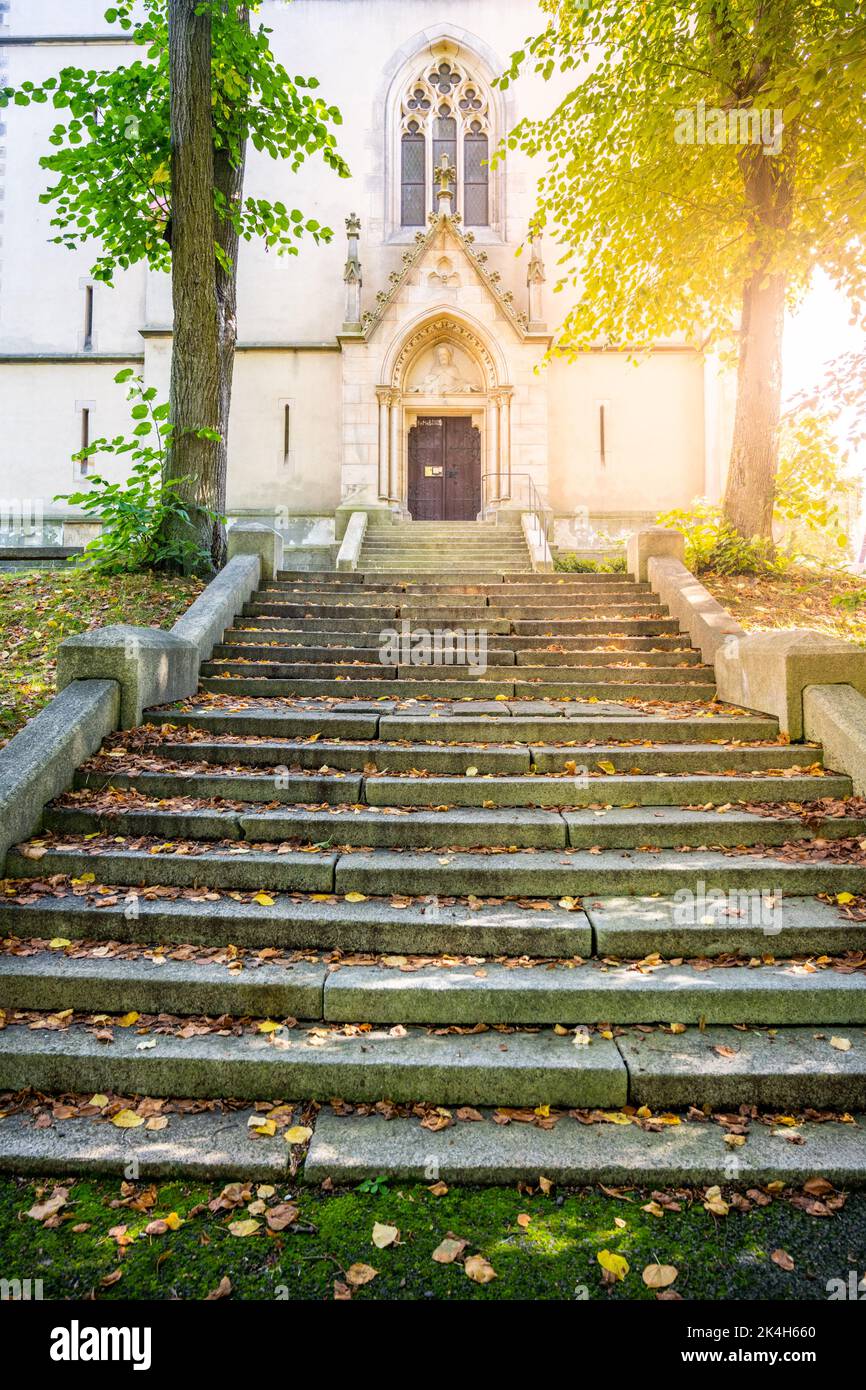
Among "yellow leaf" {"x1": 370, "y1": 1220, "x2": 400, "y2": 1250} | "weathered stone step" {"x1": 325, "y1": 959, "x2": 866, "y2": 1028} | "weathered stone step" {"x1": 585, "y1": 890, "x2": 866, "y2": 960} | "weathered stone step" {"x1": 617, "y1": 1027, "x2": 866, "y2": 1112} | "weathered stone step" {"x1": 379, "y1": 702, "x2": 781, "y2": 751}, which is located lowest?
"yellow leaf" {"x1": 370, "y1": 1220, "x2": 400, "y2": 1250}

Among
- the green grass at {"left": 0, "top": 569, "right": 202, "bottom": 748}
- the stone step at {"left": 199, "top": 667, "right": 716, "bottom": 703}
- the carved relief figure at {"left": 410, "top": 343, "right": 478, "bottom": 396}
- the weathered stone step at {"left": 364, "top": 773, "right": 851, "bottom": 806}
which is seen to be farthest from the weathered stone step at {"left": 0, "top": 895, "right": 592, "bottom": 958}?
the carved relief figure at {"left": 410, "top": 343, "right": 478, "bottom": 396}

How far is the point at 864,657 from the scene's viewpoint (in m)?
5.18

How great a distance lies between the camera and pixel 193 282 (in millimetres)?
8242

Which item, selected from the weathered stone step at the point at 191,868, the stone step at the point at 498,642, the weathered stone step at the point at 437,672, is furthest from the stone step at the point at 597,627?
the weathered stone step at the point at 191,868

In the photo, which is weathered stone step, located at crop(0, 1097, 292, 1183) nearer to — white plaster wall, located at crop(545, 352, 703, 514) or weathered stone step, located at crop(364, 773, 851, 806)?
weathered stone step, located at crop(364, 773, 851, 806)

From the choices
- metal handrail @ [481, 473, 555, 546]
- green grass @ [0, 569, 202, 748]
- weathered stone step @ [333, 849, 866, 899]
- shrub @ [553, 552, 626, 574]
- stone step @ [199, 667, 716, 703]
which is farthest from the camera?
metal handrail @ [481, 473, 555, 546]

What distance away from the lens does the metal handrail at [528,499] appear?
1500 centimetres

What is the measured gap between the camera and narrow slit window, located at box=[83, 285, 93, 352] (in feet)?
58.9

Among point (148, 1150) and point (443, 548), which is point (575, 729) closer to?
point (148, 1150)

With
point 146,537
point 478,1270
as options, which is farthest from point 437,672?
point 478,1270

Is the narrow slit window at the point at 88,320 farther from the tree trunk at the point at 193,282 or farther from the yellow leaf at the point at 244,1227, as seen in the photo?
the yellow leaf at the point at 244,1227

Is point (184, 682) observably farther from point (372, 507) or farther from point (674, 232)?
point (372, 507)

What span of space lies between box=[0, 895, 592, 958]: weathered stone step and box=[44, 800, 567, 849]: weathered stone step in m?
0.59
